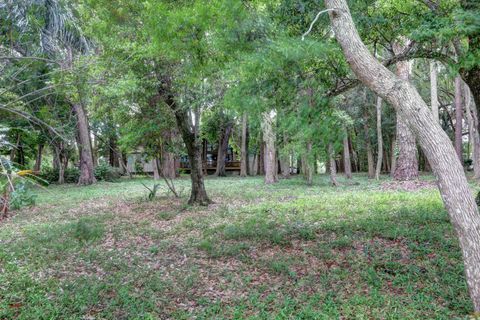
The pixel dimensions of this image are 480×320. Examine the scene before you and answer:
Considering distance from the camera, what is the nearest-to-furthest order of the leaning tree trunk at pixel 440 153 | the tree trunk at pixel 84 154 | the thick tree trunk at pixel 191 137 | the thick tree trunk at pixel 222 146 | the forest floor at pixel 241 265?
the leaning tree trunk at pixel 440 153 < the forest floor at pixel 241 265 < the thick tree trunk at pixel 191 137 < the tree trunk at pixel 84 154 < the thick tree trunk at pixel 222 146

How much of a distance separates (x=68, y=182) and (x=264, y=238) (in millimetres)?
16325

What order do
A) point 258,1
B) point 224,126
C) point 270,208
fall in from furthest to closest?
point 224,126 → point 270,208 → point 258,1

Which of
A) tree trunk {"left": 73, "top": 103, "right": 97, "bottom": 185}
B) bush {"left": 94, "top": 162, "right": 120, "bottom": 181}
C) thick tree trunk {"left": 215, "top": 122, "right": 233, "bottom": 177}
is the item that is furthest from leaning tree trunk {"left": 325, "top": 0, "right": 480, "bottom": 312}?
thick tree trunk {"left": 215, "top": 122, "right": 233, "bottom": 177}

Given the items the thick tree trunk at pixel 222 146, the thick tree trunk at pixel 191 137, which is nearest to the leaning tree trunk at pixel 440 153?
the thick tree trunk at pixel 191 137

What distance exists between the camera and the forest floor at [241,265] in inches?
148

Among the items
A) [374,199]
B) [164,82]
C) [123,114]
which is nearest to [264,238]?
[374,199]

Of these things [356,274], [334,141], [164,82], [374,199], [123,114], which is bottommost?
[356,274]

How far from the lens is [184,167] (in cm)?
2903

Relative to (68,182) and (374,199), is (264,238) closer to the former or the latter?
(374,199)

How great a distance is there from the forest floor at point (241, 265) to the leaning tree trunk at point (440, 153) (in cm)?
81

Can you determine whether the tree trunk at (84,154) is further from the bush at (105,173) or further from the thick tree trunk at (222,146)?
the thick tree trunk at (222,146)

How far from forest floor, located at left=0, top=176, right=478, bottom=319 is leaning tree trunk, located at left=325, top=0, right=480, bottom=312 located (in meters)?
0.81

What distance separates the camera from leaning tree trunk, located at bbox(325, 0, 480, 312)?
3088 millimetres

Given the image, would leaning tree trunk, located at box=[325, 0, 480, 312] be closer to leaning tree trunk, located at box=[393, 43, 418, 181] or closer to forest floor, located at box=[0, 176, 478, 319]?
forest floor, located at box=[0, 176, 478, 319]
